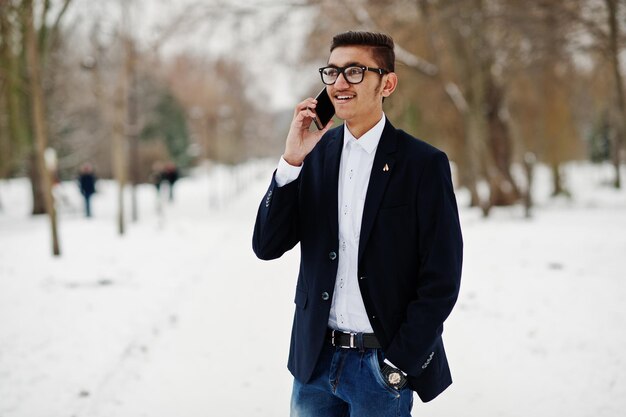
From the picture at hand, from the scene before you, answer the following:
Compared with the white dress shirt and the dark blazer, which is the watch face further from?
the white dress shirt

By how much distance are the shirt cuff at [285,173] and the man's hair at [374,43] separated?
1.70 feet

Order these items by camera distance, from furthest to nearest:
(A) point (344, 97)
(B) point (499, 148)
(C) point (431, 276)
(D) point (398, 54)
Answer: (B) point (499, 148) → (D) point (398, 54) → (A) point (344, 97) → (C) point (431, 276)

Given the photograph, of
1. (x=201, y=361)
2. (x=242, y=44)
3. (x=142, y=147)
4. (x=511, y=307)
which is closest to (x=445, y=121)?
(x=242, y=44)

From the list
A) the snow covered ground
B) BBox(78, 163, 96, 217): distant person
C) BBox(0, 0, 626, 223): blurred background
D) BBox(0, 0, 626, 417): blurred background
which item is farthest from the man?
BBox(78, 163, 96, 217): distant person

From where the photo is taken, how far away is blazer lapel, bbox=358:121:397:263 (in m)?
2.14

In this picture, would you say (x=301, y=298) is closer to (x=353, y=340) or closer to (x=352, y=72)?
(x=353, y=340)

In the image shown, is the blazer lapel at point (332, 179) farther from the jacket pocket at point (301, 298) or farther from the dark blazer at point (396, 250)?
the jacket pocket at point (301, 298)

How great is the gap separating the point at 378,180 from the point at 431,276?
1.40ft

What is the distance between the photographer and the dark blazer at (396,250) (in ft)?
6.86

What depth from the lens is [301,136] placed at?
2283 millimetres

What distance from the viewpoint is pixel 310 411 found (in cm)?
231

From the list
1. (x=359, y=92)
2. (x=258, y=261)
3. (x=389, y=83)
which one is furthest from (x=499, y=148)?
(x=359, y=92)

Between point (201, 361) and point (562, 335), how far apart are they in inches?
150

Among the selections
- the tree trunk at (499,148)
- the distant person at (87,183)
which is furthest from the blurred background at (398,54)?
the distant person at (87,183)
